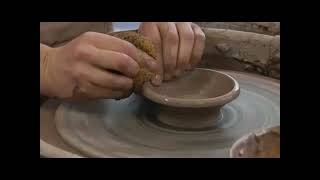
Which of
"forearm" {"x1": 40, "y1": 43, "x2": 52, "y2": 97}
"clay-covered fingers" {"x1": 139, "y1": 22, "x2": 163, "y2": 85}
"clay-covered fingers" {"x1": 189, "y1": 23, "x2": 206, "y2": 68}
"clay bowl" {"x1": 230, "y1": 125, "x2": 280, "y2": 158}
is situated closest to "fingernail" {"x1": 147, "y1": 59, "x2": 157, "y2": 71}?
"clay-covered fingers" {"x1": 139, "y1": 22, "x2": 163, "y2": 85}

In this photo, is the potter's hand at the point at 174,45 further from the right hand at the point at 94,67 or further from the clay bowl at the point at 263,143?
the clay bowl at the point at 263,143

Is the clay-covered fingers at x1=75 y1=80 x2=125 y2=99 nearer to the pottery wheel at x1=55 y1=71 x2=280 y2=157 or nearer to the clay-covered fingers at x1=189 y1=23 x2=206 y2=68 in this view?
the pottery wheel at x1=55 y1=71 x2=280 y2=157

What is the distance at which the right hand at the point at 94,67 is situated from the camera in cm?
118

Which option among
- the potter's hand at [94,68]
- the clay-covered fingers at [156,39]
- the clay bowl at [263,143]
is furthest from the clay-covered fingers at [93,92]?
the clay bowl at [263,143]

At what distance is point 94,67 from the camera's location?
3.93ft

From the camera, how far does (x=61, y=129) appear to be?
1.21m

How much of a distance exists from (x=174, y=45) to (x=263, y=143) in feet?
1.66

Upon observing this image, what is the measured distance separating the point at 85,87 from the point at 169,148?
0.27 m

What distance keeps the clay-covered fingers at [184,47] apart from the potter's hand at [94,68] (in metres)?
0.15

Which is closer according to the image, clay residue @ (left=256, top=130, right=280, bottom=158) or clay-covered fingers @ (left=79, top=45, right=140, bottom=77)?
clay residue @ (left=256, top=130, right=280, bottom=158)

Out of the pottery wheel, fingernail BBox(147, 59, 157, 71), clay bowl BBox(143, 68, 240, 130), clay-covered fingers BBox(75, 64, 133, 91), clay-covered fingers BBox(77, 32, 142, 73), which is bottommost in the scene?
the pottery wheel

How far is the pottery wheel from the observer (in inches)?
43.8

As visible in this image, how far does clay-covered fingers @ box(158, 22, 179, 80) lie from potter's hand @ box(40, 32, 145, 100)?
111 mm

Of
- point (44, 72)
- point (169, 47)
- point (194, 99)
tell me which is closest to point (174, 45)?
point (169, 47)
